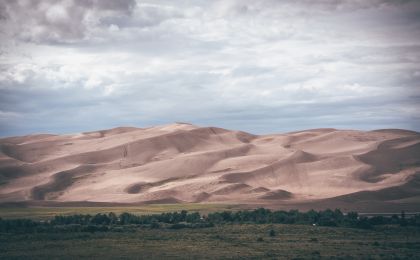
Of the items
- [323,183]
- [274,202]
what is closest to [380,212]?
[274,202]

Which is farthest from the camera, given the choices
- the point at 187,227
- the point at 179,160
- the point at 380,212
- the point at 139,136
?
the point at 139,136

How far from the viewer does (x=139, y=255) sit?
4900 cm

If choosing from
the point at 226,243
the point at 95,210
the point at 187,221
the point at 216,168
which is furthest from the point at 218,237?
the point at 216,168

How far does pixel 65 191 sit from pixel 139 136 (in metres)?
45.7

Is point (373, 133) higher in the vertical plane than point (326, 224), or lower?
higher

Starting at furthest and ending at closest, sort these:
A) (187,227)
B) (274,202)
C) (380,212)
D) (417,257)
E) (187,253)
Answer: (274,202) < (380,212) < (187,227) < (187,253) < (417,257)

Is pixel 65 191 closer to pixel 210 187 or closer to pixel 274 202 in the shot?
pixel 210 187

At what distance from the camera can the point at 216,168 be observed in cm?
13862

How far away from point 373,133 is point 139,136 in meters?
61.3

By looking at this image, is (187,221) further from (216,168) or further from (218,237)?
(216,168)

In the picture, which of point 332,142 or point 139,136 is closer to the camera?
point 332,142

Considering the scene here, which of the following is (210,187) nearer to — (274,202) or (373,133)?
(274,202)

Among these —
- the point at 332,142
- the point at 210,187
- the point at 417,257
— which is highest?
the point at 332,142

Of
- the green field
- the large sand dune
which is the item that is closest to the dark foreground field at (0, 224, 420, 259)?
the green field
